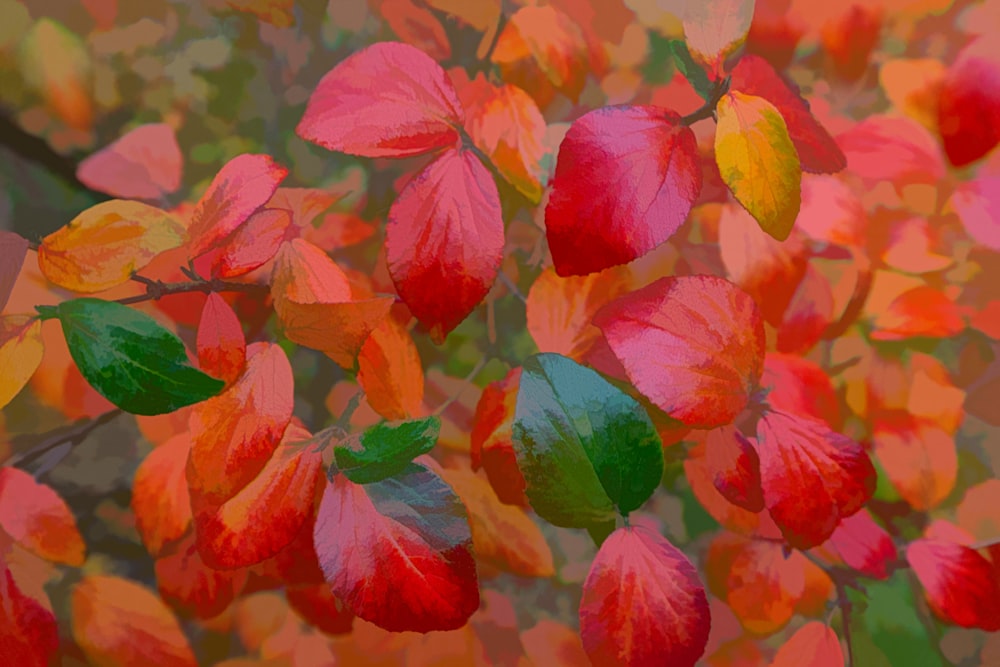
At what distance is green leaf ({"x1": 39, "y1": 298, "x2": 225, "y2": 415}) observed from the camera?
387 millimetres

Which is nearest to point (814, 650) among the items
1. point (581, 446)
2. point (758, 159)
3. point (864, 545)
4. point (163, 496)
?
point (864, 545)

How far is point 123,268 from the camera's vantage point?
40cm

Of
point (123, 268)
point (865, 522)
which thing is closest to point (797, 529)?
point (865, 522)

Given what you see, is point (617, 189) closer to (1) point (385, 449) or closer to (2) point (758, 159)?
(2) point (758, 159)

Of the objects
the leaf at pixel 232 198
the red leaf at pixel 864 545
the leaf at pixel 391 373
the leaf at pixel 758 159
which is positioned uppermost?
the leaf at pixel 758 159

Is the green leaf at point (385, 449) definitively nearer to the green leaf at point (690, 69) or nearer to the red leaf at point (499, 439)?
the red leaf at point (499, 439)

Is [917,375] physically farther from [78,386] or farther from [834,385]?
[78,386]

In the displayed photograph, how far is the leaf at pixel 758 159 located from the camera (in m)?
0.39

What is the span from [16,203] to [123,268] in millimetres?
78

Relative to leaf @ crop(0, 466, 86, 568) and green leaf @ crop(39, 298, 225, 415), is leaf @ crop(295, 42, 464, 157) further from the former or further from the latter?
leaf @ crop(0, 466, 86, 568)

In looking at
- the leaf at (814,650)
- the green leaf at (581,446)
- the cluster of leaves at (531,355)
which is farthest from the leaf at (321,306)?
the leaf at (814,650)

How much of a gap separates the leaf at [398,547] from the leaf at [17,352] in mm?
203

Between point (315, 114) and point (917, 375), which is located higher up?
point (315, 114)

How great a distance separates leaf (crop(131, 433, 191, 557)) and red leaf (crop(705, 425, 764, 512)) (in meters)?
0.32
